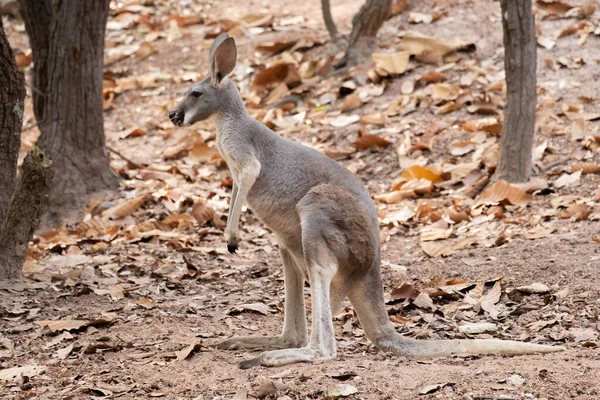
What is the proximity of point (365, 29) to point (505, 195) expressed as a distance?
12.1ft

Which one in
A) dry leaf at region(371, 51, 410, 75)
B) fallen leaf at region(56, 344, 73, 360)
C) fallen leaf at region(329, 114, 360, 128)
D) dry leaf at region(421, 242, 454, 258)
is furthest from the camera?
dry leaf at region(371, 51, 410, 75)

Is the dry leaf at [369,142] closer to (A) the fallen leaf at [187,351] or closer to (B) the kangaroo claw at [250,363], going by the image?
(A) the fallen leaf at [187,351]

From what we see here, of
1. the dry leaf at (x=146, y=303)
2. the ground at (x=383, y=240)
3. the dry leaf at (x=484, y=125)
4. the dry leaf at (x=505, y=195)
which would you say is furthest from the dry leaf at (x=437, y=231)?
the dry leaf at (x=146, y=303)

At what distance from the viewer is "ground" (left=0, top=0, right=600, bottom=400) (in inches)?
156

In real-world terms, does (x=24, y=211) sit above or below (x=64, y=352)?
above

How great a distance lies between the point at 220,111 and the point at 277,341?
50.6 inches

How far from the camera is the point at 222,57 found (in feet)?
14.9

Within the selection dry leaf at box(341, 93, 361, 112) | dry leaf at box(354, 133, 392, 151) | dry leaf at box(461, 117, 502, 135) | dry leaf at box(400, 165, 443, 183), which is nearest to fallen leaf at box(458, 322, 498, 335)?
dry leaf at box(400, 165, 443, 183)

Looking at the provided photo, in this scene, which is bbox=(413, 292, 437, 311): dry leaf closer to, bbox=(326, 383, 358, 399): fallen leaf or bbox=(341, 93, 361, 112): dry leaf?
bbox=(326, 383, 358, 399): fallen leaf

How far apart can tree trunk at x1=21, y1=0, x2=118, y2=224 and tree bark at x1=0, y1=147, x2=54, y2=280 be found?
6.72ft

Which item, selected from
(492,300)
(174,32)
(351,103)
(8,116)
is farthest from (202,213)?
(174,32)

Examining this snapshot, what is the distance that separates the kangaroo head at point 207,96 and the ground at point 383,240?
1.22m

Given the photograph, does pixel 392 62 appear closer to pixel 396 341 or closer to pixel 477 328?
pixel 477 328

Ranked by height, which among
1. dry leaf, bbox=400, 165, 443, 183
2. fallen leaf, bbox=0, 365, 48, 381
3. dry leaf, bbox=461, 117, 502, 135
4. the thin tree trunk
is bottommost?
dry leaf, bbox=400, 165, 443, 183
